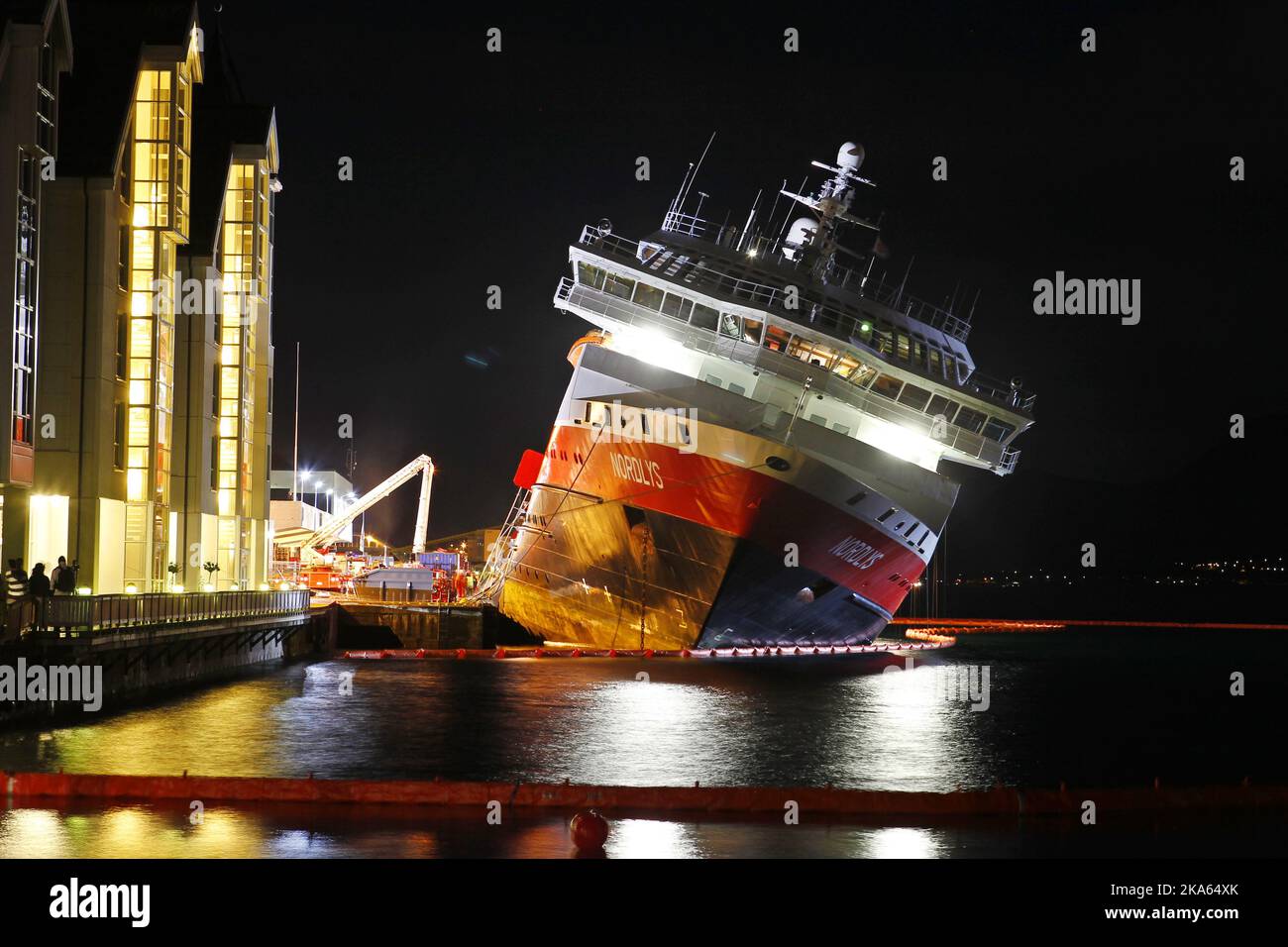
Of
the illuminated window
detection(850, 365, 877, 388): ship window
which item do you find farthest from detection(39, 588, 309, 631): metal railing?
detection(850, 365, 877, 388): ship window

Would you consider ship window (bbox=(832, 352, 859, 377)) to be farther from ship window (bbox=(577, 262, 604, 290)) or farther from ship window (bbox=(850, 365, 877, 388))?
ship window (bbox=(577, 262, 604, 290))

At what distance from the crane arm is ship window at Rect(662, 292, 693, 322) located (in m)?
43.3

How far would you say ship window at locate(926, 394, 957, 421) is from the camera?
42.1 metres

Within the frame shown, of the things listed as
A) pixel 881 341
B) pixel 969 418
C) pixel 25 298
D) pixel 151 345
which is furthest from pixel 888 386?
pixel 25 298

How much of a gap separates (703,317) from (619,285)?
10.8 ft

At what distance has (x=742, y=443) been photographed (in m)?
40.3

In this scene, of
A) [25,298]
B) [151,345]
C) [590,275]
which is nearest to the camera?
[25,298]

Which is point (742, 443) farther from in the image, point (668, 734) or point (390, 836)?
point (390, 836)

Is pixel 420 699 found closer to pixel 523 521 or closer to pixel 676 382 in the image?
pixel 676 382

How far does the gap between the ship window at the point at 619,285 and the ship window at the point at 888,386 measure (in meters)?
8.57

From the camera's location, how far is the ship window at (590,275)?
146ft

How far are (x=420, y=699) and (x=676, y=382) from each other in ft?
46.3

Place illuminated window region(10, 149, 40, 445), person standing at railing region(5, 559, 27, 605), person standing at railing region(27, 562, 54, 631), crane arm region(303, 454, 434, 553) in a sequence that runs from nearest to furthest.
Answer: person standing at railing region(27, 562, 54, 631), person standing at railing region(5, 559, 27, 605), illuminated window region(10, 149, 40, 445), crane arm region(303, 454, 434, 553)
